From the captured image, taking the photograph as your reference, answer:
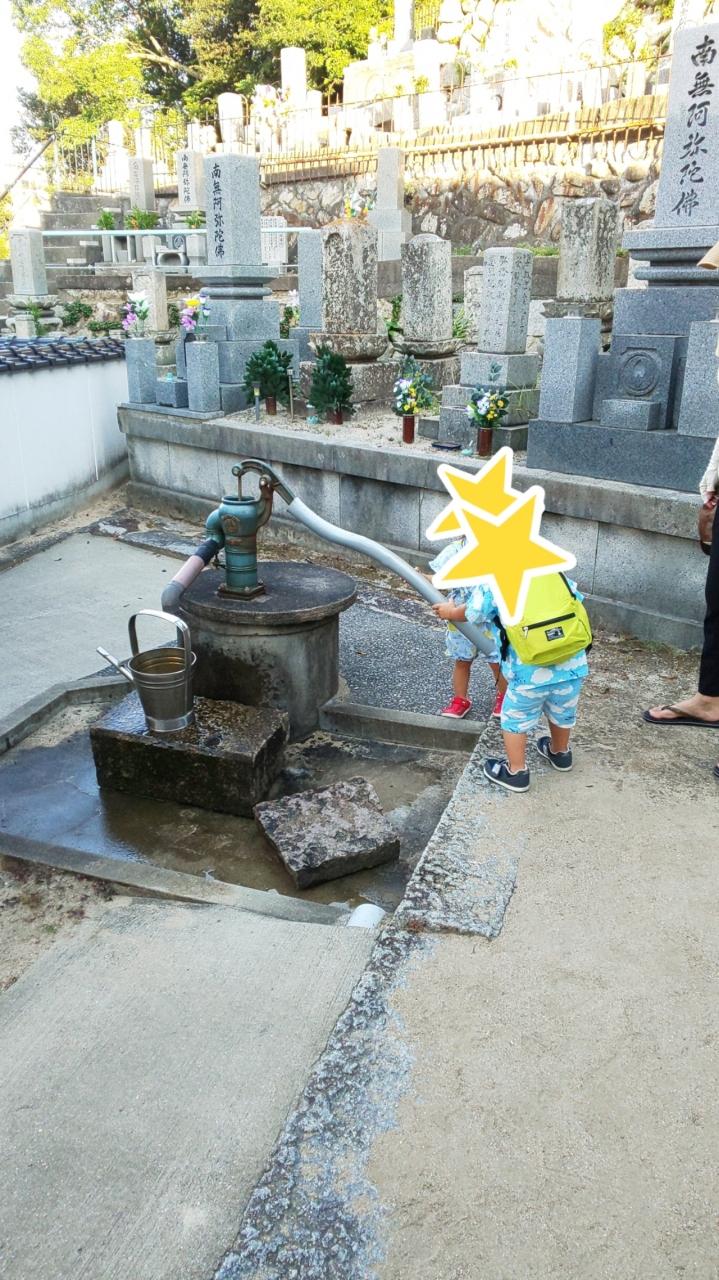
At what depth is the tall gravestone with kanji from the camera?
240 inches

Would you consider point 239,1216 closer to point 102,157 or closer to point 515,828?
point 515,828

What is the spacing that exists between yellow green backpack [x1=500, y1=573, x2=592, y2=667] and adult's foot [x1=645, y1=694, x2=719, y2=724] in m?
1.17

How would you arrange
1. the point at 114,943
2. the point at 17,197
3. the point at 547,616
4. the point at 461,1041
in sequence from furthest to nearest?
the point at 17,197
the point at 547,616
the point at 114,943
the point at 461,1041

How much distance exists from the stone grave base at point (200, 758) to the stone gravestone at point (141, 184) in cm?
2588

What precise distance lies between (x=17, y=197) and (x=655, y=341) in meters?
29.7

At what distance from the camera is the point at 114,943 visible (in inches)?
124

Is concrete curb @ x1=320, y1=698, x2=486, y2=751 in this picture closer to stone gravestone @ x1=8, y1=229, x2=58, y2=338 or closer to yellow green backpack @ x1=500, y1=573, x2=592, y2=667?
yellow green backpack @ x1=500, y1=573, x2=592, y2=667

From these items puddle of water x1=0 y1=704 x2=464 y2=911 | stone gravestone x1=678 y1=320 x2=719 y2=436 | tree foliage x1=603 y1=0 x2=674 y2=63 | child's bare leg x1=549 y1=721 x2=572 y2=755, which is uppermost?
tree foliage x1=603 y1=0 x2=674 y2=63

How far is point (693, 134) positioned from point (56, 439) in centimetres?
663

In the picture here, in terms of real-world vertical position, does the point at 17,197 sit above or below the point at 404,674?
above

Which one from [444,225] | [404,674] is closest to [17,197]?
[444,225]

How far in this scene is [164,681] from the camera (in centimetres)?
430

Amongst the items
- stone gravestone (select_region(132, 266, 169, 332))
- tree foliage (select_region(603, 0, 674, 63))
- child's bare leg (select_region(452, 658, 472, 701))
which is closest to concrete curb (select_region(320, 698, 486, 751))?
child's bare leg (select_region(452, 658, 472, 701))

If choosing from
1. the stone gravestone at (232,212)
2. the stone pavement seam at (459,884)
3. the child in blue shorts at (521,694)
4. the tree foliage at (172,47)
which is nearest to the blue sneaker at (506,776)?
the child in blue shorts at (521,694)
